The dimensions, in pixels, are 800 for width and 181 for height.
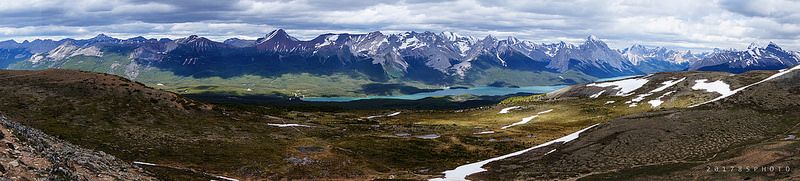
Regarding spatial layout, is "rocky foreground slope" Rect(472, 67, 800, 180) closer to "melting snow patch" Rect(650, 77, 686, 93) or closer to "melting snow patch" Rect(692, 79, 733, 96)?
"melting snow patch" Rect(692, 79, 733, 96)

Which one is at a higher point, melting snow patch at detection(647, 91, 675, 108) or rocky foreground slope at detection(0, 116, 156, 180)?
rocky foreground slope at detection(0, 116, 156, 180)

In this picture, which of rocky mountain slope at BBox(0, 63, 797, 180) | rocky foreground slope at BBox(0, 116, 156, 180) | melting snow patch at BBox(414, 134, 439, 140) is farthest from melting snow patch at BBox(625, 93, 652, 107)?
rocky foreground slope at BBox(0, 116, 156, 180)

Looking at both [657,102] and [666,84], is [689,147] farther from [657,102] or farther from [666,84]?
[666,84]

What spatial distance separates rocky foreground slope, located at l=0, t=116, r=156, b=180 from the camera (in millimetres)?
27984

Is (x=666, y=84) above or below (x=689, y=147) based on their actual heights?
below

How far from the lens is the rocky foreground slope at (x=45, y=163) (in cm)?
2798

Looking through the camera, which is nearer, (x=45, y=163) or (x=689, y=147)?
(x=45, y=163)

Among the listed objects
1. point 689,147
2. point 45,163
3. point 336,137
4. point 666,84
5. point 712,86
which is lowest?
point 336,137

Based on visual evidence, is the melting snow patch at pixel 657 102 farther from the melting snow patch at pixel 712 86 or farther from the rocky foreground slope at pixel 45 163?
the rocky foreground slope at pixel 45 163

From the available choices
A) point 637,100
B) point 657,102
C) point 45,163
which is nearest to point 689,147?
point 45,163

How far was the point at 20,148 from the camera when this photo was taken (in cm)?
3141

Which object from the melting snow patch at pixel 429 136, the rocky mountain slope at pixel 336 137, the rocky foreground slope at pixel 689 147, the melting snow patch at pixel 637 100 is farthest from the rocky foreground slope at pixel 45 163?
the melting snow patch at pixel 637 100

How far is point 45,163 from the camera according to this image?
3047 centimetres

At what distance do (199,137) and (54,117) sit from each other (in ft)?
67.2
